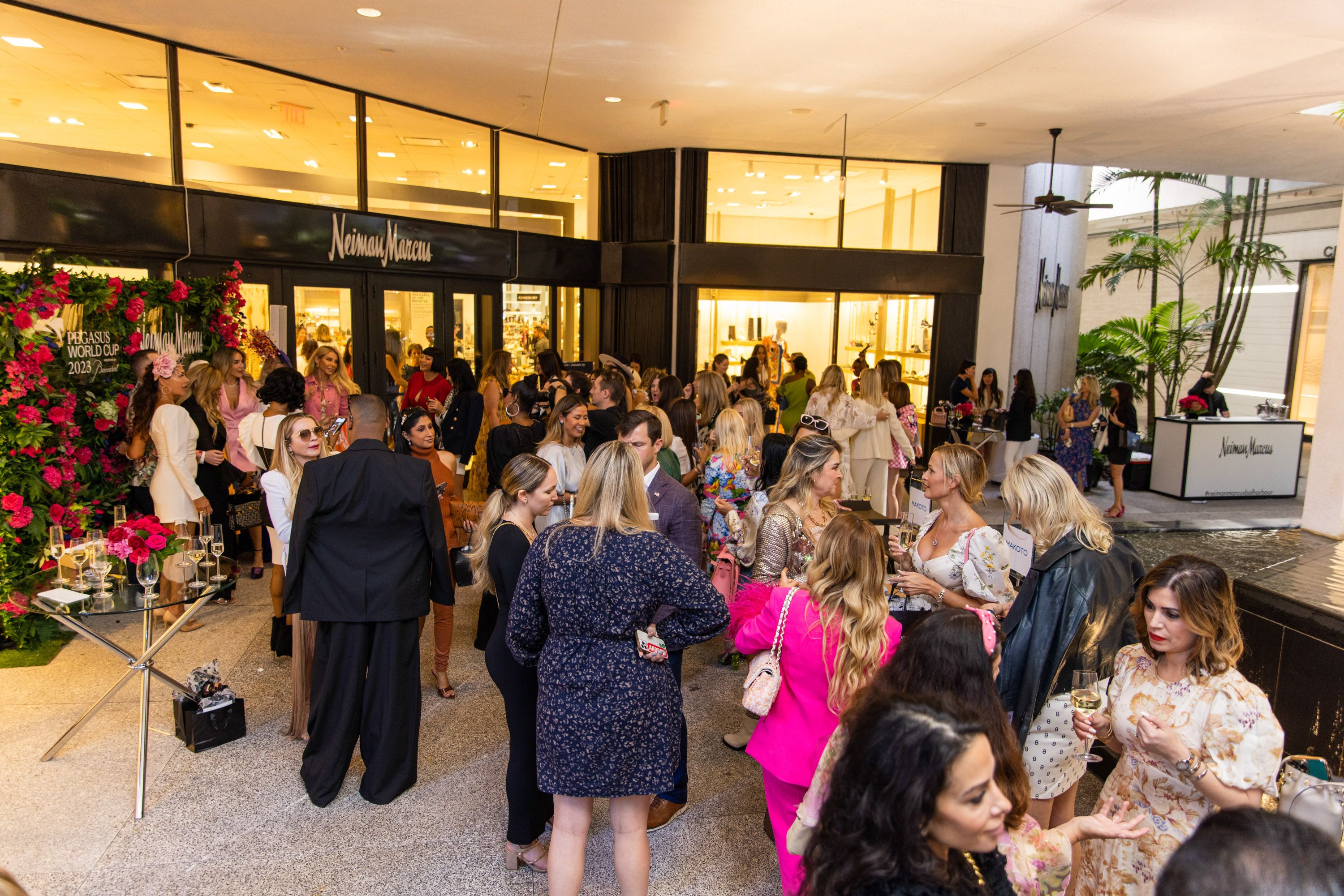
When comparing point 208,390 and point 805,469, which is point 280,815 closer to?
point 805,469

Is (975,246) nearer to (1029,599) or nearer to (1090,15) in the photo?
(1090,15)

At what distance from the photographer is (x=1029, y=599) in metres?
3.01

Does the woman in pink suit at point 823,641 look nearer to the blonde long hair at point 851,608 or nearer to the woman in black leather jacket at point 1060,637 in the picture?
the blonde long hair at point 851,608

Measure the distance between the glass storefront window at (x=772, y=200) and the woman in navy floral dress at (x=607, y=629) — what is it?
926cm

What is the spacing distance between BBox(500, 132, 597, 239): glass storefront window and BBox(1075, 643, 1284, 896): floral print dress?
9.59 m

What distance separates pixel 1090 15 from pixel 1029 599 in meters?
4.63

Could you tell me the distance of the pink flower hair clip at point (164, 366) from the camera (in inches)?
217

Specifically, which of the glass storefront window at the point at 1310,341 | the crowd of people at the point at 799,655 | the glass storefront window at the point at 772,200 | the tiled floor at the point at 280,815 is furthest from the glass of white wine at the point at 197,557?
the glass storefront window at the point at 1310,341

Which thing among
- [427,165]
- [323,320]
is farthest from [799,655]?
[427,165]

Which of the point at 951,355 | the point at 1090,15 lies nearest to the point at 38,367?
the point at 1090,15

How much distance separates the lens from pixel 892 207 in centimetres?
1180

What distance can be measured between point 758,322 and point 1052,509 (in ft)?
29.6

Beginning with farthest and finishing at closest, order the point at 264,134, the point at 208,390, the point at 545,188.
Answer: the point at 545,188
the point at 264,134
the point at 208,390

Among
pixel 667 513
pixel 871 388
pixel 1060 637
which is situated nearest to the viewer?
pixel 1060 637
